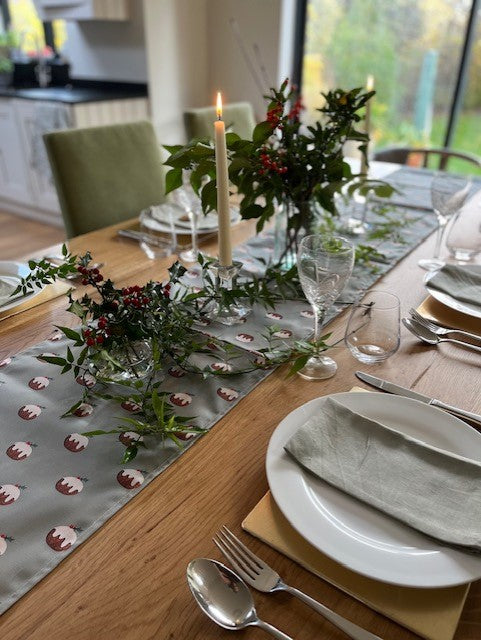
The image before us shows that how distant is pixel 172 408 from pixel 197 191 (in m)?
0.46

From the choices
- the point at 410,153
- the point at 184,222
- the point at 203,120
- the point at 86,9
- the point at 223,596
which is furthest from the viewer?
the point at 86,9

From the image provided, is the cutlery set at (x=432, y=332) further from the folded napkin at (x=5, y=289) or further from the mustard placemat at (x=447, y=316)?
the folded napkin at (x=5, y=289)

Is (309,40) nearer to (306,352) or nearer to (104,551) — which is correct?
(306,352)

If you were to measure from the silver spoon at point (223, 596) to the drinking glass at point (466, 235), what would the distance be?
94 cm

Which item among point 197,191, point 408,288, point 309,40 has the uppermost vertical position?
point 309,40

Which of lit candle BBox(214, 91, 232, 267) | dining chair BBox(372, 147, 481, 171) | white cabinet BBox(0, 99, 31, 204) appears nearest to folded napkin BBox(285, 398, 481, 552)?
lit candle BBox(214, 91, 232, 267)

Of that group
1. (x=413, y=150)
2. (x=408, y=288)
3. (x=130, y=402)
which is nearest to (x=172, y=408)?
(x=130, y=402)

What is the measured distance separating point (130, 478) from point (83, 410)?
0.14 meters

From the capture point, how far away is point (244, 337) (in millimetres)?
850

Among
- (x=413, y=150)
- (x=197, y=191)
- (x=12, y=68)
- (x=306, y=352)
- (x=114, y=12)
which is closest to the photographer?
(x=306, y=352)

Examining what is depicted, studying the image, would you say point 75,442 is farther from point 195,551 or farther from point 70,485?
point 195,551

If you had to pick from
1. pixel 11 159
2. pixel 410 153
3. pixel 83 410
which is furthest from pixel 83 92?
pixel 83 410

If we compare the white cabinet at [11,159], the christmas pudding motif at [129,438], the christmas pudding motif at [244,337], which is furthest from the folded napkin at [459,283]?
the white cabinet at [11,159]

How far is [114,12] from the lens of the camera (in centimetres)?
298
